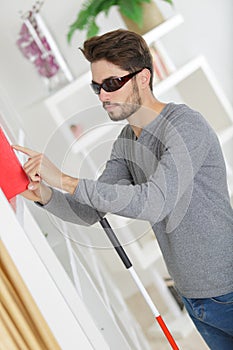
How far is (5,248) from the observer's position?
1159 millimetres

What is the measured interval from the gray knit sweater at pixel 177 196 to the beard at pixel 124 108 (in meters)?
0.05

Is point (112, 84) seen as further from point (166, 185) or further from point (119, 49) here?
point (166, 185)

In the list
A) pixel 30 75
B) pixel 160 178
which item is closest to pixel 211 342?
pixel 160 178

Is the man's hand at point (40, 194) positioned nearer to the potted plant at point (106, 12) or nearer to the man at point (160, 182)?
the man at point (160, 182)

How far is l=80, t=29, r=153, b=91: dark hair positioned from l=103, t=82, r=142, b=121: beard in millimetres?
52

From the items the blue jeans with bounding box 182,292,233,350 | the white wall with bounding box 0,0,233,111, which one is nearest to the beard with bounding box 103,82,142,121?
the blue jeans with bounding box 182,292,233,350

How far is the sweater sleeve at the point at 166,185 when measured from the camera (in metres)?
1.33

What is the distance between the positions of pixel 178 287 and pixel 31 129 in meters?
1.55

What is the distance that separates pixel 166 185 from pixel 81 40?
190 centimetres

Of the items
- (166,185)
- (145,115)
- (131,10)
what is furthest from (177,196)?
(131,10)

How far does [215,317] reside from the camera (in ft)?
5.26

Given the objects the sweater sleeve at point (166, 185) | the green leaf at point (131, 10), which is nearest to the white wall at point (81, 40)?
the green leaf at point (131, 10)

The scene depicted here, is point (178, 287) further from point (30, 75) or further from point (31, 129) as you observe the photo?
point (30, 75)

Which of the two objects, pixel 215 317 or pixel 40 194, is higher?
pixel 40 194
